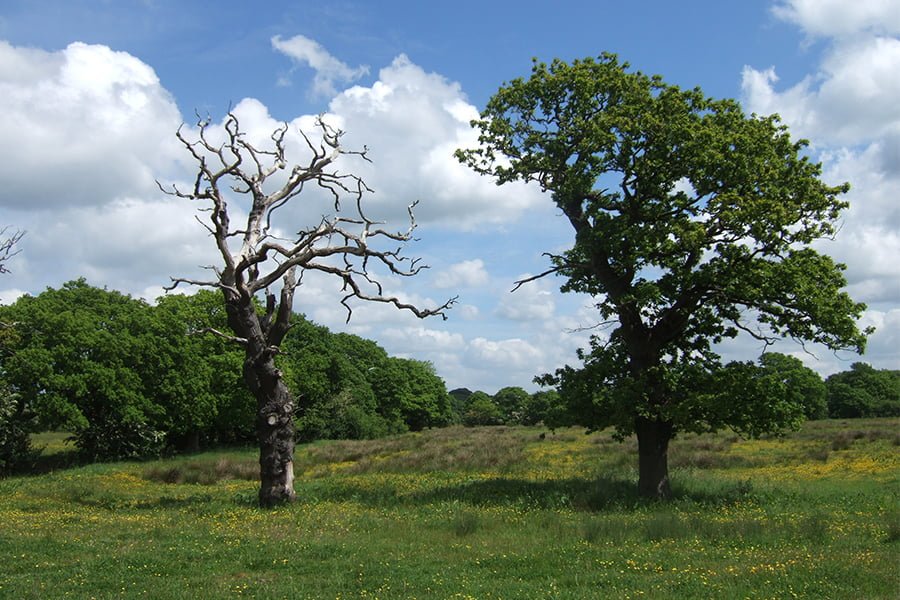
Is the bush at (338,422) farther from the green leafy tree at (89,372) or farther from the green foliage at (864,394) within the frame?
the green foliage at (864,394)

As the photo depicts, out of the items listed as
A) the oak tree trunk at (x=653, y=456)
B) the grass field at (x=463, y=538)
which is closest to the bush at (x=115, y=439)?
the grass field at (x=463, y=538)

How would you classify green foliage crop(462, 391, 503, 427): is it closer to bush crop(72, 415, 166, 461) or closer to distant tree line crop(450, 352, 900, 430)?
distant tree line crop(450, 352, 900, 430)

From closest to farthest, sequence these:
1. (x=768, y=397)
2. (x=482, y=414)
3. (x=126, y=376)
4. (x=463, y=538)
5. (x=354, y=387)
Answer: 1. (x=463, y=538)
2. (x=768, y=397)
3. (x=126, y=376)
4. (x=354, y=387)
5. (x=482, y=414)

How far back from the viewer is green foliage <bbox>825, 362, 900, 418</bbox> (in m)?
89.4

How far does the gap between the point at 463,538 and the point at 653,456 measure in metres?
8.22

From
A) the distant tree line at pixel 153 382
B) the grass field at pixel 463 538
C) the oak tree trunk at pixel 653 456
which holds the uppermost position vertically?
the distant tree line at pixel 153 382

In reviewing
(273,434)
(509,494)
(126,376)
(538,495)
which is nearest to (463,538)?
(538,495)

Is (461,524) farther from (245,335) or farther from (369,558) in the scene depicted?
(245,335)

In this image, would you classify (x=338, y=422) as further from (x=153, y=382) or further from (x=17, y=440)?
(x=17, y=440)

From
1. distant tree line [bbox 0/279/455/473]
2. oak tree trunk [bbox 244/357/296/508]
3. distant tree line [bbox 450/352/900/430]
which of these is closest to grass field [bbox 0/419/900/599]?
oak tree trunk [bbox 244/357/296/508]

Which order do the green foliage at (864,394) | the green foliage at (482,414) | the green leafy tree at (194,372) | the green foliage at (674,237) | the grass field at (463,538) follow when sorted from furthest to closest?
the green foliage at (482,414) → the green foliage at (864,394) → the green leafy tree at (194,372) → the green foliage at (674,237) → the grass field at (463,538)

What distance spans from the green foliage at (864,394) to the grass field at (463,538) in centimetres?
7056

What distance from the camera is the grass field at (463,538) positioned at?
1085cm

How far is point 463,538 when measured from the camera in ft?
49.7
